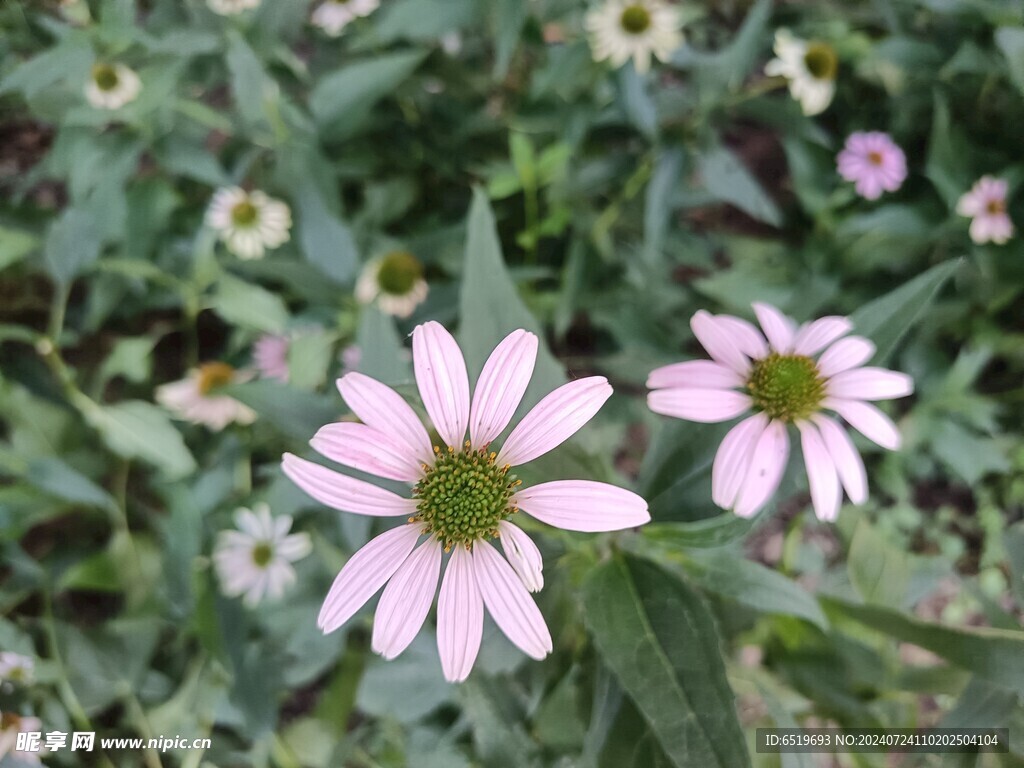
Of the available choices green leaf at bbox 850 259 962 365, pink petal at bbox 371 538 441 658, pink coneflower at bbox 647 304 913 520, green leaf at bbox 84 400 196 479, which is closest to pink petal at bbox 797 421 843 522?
pink coneflower at bbox 647 304 913 520

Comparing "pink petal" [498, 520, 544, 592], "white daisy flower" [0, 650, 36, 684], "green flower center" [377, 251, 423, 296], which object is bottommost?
"white daisy flower" [0, 650, 36, 684]

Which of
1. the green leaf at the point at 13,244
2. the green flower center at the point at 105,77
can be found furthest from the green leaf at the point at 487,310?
the green leaf at the point at 13,244

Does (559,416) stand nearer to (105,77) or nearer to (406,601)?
(406,601)

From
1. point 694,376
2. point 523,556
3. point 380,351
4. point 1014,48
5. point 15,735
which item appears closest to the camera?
point 523,556

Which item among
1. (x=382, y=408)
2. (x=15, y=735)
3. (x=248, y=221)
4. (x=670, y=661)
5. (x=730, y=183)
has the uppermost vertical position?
(x=730, y=183)

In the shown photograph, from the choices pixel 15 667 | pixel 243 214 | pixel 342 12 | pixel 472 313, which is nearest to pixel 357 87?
pixel 342 12

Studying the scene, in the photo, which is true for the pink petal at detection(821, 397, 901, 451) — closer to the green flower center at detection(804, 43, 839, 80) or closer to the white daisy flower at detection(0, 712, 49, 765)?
the green flower center at detection(804, 43, 839, 80)

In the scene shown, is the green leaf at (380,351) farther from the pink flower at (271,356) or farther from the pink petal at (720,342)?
the pink flower at (271,356)
